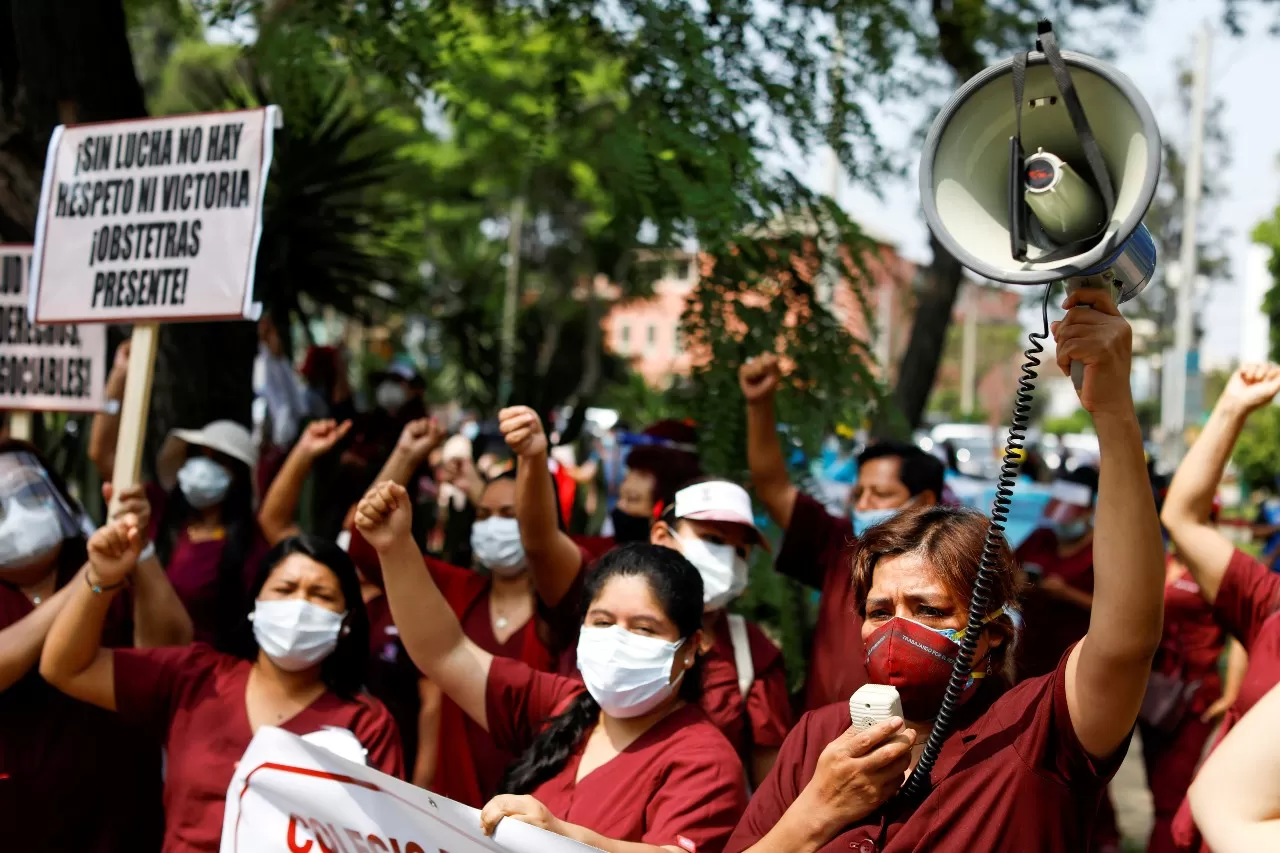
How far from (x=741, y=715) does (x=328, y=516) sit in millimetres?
3670

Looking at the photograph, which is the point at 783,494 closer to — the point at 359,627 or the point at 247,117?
the point at 359,627

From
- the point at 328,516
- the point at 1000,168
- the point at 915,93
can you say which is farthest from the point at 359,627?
the point at 915,93

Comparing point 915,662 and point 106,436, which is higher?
point 106,436

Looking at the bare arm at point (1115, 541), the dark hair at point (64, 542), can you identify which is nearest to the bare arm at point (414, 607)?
the dark hair at point (64, 542)

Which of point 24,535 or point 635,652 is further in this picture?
point 24,535

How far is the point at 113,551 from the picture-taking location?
335 centimetres

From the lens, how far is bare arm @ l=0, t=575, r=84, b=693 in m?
3.38

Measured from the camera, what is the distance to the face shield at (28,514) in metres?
3.61

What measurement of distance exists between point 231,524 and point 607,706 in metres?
2.50

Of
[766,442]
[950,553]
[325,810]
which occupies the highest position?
[766,442]

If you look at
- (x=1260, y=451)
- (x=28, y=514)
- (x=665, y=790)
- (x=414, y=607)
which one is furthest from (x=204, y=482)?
(x=1260, y=451)

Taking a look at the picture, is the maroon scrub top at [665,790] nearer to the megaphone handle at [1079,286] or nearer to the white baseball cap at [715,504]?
the white baseball cap at [715,504]

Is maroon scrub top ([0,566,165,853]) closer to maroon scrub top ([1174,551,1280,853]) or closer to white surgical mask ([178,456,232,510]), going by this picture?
white surgical mask ([178,456,232,510])

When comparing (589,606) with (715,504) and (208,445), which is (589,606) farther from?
(208,445)
